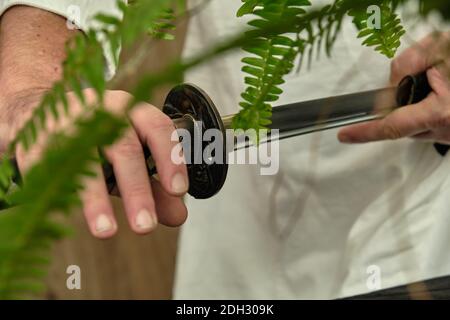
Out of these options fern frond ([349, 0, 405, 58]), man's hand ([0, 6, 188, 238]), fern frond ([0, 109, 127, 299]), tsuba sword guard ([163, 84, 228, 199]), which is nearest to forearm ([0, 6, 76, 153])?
man's hand ([0, 6, 188, 238])

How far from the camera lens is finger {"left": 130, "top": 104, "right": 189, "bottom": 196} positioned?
45 cm

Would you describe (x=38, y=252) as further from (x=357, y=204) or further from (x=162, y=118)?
(x=357, y=204)

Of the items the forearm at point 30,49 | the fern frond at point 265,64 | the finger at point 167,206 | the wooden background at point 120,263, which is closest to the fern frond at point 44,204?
the fern frond at point 265,64

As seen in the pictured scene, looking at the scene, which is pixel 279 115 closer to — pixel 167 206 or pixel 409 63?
pixel 167 206

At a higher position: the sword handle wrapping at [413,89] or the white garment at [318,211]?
the sword handle wrapping at [413,89]

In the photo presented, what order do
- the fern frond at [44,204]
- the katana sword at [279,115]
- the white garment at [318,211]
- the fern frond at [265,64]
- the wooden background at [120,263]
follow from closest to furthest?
the fern frond at [44,204], the fern frond at [265,64], the katana sword at [279,115], the white garment at [318,211], the wooden background at [120,263]

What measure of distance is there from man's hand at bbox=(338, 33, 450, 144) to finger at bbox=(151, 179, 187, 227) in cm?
27

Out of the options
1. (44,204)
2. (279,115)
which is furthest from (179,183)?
(44,204)

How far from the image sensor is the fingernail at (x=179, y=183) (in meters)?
0.45

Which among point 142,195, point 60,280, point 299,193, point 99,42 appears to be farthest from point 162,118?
point 60,280

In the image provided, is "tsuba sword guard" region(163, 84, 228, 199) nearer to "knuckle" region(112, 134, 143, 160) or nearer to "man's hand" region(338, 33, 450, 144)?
"knuckle" region(112, 134, 143, 160)

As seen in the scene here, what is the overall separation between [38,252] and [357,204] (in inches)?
31.7

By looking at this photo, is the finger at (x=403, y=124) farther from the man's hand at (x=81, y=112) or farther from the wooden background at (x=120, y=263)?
the wooden background at (x=120, y=263)

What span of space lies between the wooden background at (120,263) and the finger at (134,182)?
1.20 metres
